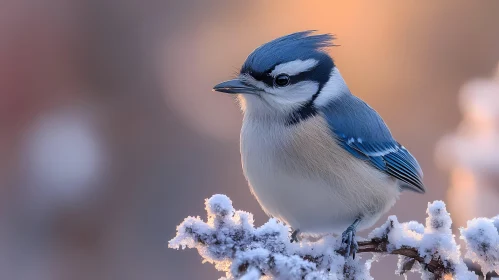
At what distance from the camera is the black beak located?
36.4 inches

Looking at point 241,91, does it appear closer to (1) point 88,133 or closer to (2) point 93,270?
(2) point 93,270

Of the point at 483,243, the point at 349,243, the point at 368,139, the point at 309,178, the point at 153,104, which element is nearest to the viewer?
the point at 483,243

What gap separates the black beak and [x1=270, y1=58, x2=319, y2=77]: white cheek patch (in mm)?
40

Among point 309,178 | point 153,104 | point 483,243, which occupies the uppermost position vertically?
point 153,104

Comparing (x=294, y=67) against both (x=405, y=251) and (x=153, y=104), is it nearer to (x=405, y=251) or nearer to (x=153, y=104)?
(x=405, y=251)

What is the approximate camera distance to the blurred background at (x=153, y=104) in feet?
7.29

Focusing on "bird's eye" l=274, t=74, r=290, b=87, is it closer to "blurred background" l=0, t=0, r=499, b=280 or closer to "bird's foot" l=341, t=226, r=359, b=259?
"bird's foot" l=341, t=226, r=359, b=259

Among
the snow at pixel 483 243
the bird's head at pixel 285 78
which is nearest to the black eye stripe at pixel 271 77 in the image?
the bird's head at pixel 285 78

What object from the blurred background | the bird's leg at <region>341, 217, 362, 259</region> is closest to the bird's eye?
the bird's leg at <region>341, 217, 362, 259</region>

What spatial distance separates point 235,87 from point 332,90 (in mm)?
182

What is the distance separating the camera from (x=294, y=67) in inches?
36.9

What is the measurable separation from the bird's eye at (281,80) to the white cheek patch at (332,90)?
0.20 ft

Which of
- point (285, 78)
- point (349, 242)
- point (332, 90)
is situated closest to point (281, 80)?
point (285, 78)

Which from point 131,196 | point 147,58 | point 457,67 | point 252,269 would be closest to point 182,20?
point 147,58
